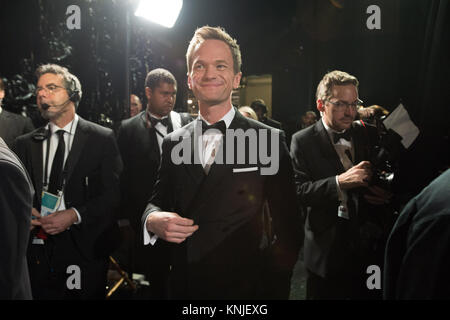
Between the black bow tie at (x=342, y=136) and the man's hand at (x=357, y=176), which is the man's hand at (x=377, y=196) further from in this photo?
the black bow tie at (x=342, y=136)

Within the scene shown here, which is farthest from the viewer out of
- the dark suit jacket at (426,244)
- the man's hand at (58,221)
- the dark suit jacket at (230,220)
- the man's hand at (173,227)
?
the man's hand at (58,221)

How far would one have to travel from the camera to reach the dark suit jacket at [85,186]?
1831 millimetres

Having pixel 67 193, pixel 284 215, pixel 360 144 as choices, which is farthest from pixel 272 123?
pixel 67 193

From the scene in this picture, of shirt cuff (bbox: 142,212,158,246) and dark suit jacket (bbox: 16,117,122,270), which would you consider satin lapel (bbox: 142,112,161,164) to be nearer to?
dark suit jacket (bbox: 16,117,122,270)

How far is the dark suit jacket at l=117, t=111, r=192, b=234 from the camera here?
2.10 m

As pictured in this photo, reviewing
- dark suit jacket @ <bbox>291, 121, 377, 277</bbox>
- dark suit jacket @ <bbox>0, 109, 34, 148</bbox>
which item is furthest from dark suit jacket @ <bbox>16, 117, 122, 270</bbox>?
dark suit jacket @ <bbox>291, 121, 377, 277</bbox>

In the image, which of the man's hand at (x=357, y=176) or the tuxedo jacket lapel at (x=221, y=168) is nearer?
the tuxedo jacket lapel at (x=221, y=168)

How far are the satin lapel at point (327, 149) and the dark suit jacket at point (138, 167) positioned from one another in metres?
0.80

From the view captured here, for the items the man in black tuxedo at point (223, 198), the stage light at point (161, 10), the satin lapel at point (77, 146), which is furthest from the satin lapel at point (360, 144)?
the satin lapel at point (77, 146)

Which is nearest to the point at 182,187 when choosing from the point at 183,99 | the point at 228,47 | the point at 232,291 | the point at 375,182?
the point at 232,291

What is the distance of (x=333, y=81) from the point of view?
181cm

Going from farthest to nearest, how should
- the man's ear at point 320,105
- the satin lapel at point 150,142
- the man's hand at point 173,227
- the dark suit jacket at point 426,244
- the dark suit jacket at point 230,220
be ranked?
the satin lapel at point 150,142, the man's ear at point 320,105, the dark suit jacket at point 230,220, the man's hand at point 173,227, the dark suit jacket at point 426,244

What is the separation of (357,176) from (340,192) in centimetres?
13
